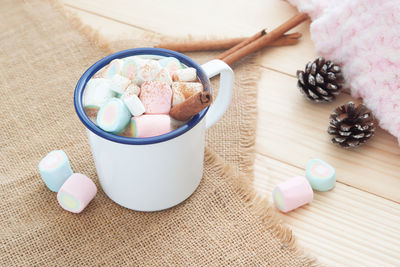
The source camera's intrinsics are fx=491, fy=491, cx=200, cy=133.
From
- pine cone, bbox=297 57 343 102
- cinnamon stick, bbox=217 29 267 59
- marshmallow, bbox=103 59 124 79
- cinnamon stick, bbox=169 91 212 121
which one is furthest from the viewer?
cinnamon stick, bbox=217 29 267 59

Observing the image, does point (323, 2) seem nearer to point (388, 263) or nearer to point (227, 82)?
point (227, 82)

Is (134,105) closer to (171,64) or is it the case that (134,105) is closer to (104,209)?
(171,64)

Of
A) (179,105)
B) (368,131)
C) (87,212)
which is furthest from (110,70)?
(368,131)

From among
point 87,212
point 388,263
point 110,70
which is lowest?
point 87,212

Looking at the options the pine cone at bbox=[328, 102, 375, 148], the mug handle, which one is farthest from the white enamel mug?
the pine cone at bbox=[328, 102, 375, 148]

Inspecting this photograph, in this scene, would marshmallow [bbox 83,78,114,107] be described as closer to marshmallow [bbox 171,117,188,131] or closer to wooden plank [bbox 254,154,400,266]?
marshmallow [bbox 171,117,188,131]

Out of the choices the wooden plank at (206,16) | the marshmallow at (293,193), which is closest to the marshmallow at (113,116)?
the marshmallow at (293,193)
